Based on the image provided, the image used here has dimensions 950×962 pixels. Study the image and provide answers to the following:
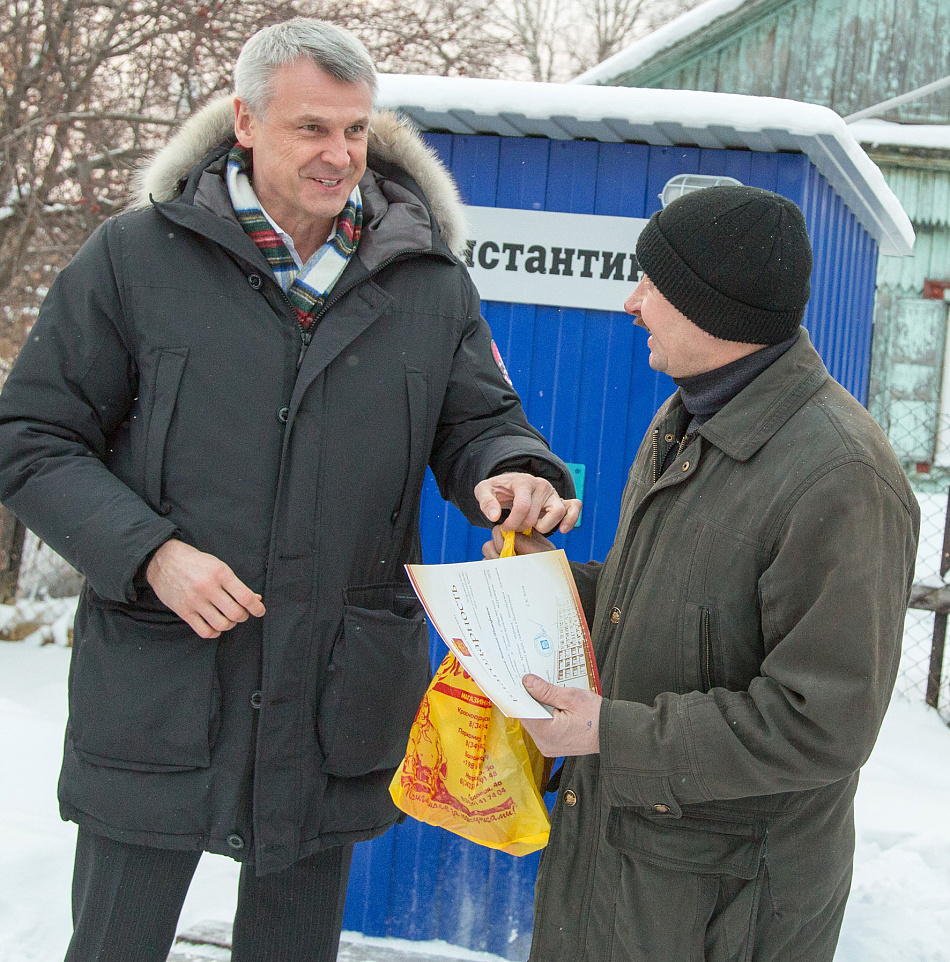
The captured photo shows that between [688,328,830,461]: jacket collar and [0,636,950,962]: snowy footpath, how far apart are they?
2.08 metres

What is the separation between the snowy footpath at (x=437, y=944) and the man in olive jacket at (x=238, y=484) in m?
1.39

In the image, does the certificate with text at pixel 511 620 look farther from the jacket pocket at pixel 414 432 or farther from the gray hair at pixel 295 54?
the gray hair at pixel 295 54

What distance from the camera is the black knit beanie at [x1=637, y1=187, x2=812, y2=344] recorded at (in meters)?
1.50

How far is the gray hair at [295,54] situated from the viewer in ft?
5.72

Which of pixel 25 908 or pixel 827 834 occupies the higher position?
pixel 827 834

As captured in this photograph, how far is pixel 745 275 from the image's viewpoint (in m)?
1.49

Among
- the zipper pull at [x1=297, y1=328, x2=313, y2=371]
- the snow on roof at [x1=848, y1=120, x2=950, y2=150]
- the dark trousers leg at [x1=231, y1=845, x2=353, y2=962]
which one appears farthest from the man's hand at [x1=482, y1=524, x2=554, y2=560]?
the snow on roof at [x1=848, y1=120, x2=950, y2=150]

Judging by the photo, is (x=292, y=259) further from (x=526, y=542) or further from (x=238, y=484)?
(x=526, y=542)

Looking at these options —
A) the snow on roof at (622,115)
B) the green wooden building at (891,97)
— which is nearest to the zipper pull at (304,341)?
the snow on roof at (622,115)

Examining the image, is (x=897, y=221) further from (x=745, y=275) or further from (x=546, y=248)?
(x=745, y=275)

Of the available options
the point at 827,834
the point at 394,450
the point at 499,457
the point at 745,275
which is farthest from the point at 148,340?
the point at 827,834

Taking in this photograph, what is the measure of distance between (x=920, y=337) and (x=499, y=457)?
9171mm

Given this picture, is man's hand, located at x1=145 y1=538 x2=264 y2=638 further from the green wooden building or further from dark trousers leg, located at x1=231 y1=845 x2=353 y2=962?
the green wooden building

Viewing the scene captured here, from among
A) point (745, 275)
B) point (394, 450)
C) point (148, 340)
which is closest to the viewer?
Answer: point (745, 275)
